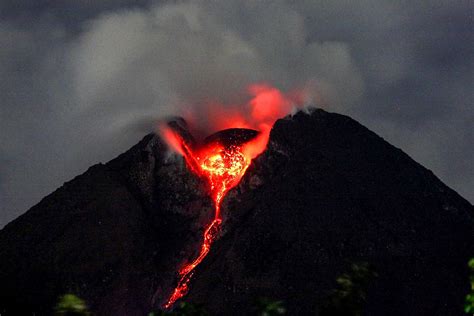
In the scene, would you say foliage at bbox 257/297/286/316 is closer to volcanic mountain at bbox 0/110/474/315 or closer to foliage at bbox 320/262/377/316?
foliage at bbox 320/262/377/316

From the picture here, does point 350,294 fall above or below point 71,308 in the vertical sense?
below

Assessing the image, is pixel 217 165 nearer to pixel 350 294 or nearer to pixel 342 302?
pixel 350 294

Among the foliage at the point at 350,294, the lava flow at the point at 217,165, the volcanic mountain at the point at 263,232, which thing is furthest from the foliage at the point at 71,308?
the lava flow at the point at 217,165

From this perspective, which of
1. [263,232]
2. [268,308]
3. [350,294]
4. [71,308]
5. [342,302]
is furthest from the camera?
[263,232]

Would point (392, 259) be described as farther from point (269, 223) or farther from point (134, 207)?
point (134, 207)

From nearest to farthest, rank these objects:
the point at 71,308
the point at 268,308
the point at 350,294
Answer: the point at 71,308
the point at 268,308
the point at 350,294

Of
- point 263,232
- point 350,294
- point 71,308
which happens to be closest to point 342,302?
point 350,294
